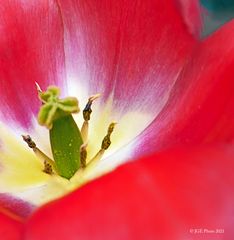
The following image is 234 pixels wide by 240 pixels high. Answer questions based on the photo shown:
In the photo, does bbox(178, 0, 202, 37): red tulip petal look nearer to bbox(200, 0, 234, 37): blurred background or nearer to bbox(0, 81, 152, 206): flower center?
bbox(0, 81, 152, 206): flower center

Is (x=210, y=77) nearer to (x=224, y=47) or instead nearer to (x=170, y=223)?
(x=224, y=47)

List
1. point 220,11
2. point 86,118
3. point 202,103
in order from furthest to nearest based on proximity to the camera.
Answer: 1. point 220,11
2. point 86,118
3. point 202,103

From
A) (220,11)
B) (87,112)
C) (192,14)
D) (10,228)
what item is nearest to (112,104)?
(87,112)

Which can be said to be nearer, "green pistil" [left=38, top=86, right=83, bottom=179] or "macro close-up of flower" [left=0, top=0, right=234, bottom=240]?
"macro close-up of flower" [left=0, top=0, right=234, bottom=240]

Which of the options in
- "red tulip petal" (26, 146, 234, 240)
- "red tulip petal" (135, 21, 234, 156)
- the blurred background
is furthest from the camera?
the blurred background

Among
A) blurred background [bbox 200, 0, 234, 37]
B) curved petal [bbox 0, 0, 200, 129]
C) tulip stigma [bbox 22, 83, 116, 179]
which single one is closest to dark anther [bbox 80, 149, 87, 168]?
tulip stigma [bbox 22, 83, 116, 179]

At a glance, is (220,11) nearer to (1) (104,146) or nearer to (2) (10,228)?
(1) (104,146)

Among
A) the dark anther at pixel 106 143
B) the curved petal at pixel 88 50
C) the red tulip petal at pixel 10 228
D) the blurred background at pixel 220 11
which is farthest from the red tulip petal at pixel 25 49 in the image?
the blurred background at pixel 220 11
